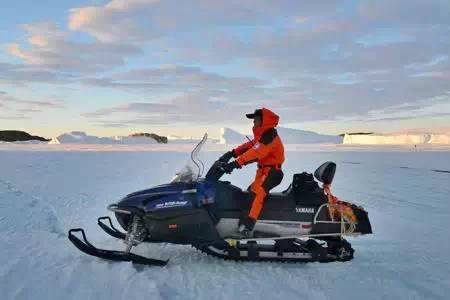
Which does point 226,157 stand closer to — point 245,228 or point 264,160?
point 264,160

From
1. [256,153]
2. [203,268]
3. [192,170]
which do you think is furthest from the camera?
[192,170]

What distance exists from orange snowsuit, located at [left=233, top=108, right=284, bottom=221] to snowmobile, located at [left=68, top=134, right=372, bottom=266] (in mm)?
133

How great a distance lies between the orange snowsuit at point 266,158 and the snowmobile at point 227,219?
133mm

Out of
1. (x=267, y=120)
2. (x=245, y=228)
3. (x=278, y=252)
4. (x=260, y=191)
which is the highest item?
(x=267, y=120)

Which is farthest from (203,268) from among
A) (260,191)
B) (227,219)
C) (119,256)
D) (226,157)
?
(226,157)

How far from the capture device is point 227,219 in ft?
16.9

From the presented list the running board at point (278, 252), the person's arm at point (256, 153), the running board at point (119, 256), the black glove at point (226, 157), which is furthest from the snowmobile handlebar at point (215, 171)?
the running board at point (119, 256)

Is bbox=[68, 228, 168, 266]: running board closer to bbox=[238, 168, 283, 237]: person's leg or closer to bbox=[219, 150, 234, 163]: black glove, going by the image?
bbox=[238, 168, 283, 237]: person's leg

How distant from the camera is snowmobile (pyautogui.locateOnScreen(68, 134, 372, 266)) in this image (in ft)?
16.3

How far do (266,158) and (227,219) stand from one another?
0.78m

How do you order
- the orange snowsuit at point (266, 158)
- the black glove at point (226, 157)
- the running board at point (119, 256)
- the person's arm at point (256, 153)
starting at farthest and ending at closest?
1. the black glove at point (226, 157)
2. the orange snowsuit at point (266, 158)
3. the person's arm at point (256, 153)
4. the running board at point (119, 256)

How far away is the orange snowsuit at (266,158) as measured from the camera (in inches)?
197

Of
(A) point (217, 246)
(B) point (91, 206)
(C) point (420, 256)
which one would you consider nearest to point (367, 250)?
(C) point (420, 256)

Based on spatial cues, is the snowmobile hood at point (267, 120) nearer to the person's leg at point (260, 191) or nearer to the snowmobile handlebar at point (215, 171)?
the person's leg at point (260, 191)
